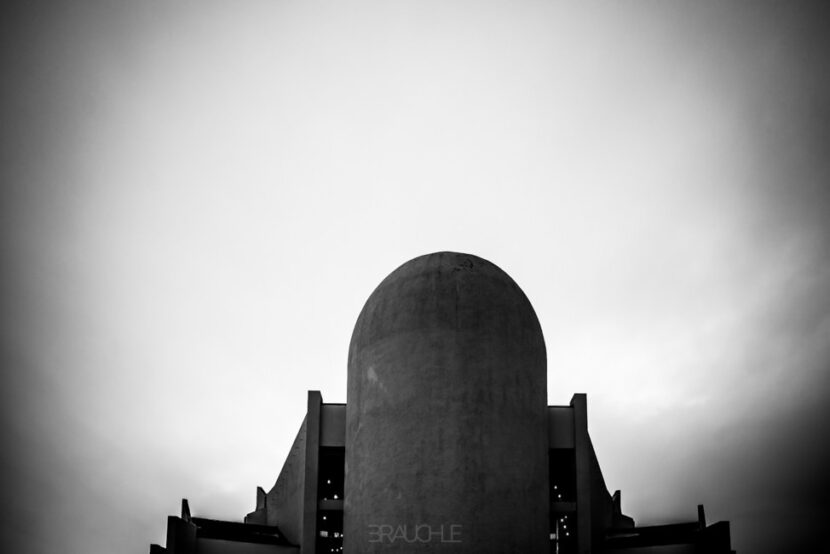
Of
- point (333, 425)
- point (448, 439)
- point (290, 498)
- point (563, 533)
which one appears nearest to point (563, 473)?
point (563, 533)

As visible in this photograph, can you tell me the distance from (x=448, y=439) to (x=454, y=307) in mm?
4186

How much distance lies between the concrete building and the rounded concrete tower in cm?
4

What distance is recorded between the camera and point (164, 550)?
25.5 m

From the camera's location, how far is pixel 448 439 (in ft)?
81.6

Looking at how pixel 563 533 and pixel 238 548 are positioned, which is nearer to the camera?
pixel 238 548

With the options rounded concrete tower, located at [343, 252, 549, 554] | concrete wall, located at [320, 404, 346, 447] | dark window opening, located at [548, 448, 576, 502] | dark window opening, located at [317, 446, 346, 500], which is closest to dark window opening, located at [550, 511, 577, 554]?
dark window opening, located at [548, 448, 576, 502]

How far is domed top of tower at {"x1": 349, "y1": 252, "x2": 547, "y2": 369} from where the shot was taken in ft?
85.9

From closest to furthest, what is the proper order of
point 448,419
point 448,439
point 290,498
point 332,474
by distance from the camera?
point 448,439 < point 448,419 < point 290,498 < point 332,474

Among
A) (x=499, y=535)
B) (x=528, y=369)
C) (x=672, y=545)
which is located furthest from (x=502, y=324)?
(x=672, y=545)

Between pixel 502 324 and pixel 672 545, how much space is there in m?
9.40

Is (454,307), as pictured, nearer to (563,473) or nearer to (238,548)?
(563,473)

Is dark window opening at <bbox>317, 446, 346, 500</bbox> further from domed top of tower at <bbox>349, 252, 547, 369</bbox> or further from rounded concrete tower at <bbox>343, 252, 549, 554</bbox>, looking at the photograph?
domed top of tower at <bbox>349, 252, 547, 369</bbox>

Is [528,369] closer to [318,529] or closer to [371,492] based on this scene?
[371,492]

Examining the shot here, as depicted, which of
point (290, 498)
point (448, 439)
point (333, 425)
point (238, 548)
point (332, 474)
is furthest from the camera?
point (332, 474)
